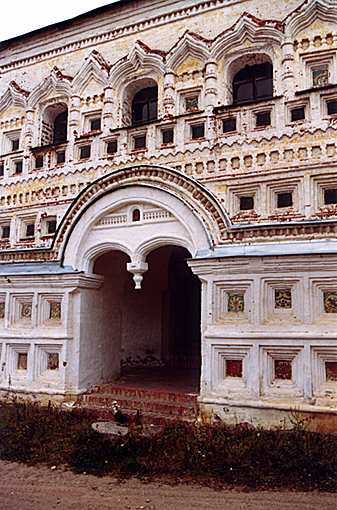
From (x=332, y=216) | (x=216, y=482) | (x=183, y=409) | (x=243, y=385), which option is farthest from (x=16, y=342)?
(x=332, y=216)

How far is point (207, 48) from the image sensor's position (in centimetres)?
884

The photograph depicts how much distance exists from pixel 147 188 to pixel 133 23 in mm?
3459

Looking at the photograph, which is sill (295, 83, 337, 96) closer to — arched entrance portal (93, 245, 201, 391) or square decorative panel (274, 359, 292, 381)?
square decorative panel (274, 359, 292, 381)

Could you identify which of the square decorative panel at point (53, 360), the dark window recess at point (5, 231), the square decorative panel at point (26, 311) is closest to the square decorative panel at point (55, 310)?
the square decorative panel at point (26, 311)

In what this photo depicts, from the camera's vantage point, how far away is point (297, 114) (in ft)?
26.0

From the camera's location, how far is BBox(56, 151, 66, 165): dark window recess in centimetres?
993

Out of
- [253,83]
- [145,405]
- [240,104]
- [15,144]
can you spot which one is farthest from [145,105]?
[145,405]

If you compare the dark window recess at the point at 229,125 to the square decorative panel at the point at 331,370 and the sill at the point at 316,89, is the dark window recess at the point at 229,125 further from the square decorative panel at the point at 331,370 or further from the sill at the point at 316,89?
the square decorative panel at the point at 331,370

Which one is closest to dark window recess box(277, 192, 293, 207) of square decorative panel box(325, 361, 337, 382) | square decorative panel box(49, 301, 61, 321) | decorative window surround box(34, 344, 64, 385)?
square decorative panel box(325, 361, 337, 382)

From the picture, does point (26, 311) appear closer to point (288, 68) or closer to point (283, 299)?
point (283, 299)

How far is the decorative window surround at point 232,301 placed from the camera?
24.9 feet

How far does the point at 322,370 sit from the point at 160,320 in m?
5.65

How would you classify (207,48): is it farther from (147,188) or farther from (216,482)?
(216,482)

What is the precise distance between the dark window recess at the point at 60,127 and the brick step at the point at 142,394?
209 inches
